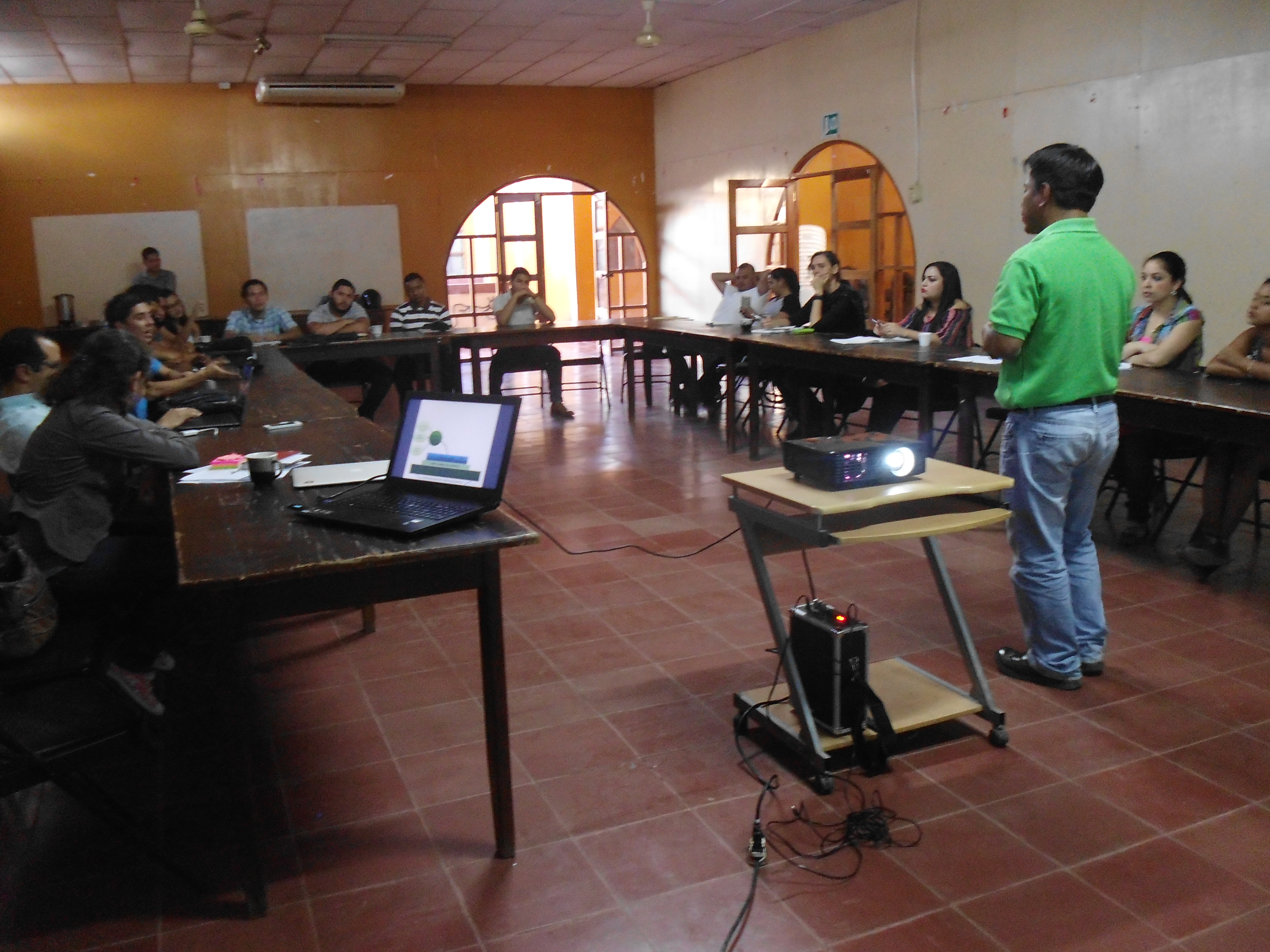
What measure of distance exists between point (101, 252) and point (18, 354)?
7.97m

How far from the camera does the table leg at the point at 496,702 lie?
82.5 inches

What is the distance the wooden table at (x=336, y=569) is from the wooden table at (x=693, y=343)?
14.1 ft

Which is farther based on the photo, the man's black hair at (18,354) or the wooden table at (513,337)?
the wooden table at (513,337)

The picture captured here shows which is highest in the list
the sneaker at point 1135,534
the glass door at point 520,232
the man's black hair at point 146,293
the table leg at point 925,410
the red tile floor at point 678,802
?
the glass door at point 520,232

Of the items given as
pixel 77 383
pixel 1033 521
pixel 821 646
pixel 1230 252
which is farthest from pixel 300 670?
pixel 1230 252

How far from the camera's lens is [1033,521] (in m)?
2.82

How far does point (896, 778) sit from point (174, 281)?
9.68 m

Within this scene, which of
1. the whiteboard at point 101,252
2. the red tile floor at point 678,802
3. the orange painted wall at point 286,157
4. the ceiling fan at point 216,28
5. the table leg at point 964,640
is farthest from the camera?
the whiteboard at point 101,252

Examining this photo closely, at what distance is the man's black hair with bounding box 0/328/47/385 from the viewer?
322 centimetres

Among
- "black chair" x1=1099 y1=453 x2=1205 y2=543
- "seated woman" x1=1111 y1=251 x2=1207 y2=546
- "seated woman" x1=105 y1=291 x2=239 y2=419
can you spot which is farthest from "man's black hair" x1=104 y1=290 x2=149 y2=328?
"seated woman" x1=1111 y1=251 x2=1207 y2=546

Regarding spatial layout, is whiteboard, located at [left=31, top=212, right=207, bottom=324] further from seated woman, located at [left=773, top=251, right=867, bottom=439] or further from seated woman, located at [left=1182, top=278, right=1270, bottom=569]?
seated woman, located at [left=1182, top=278, right=1270, bottom=569]

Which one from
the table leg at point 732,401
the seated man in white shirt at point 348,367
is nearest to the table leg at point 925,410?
the table leg at point 732,401

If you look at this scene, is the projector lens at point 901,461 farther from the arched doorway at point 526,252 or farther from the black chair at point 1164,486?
the arched doorway at point 526,252

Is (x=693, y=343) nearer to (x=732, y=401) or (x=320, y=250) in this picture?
(x=732, y=401)
